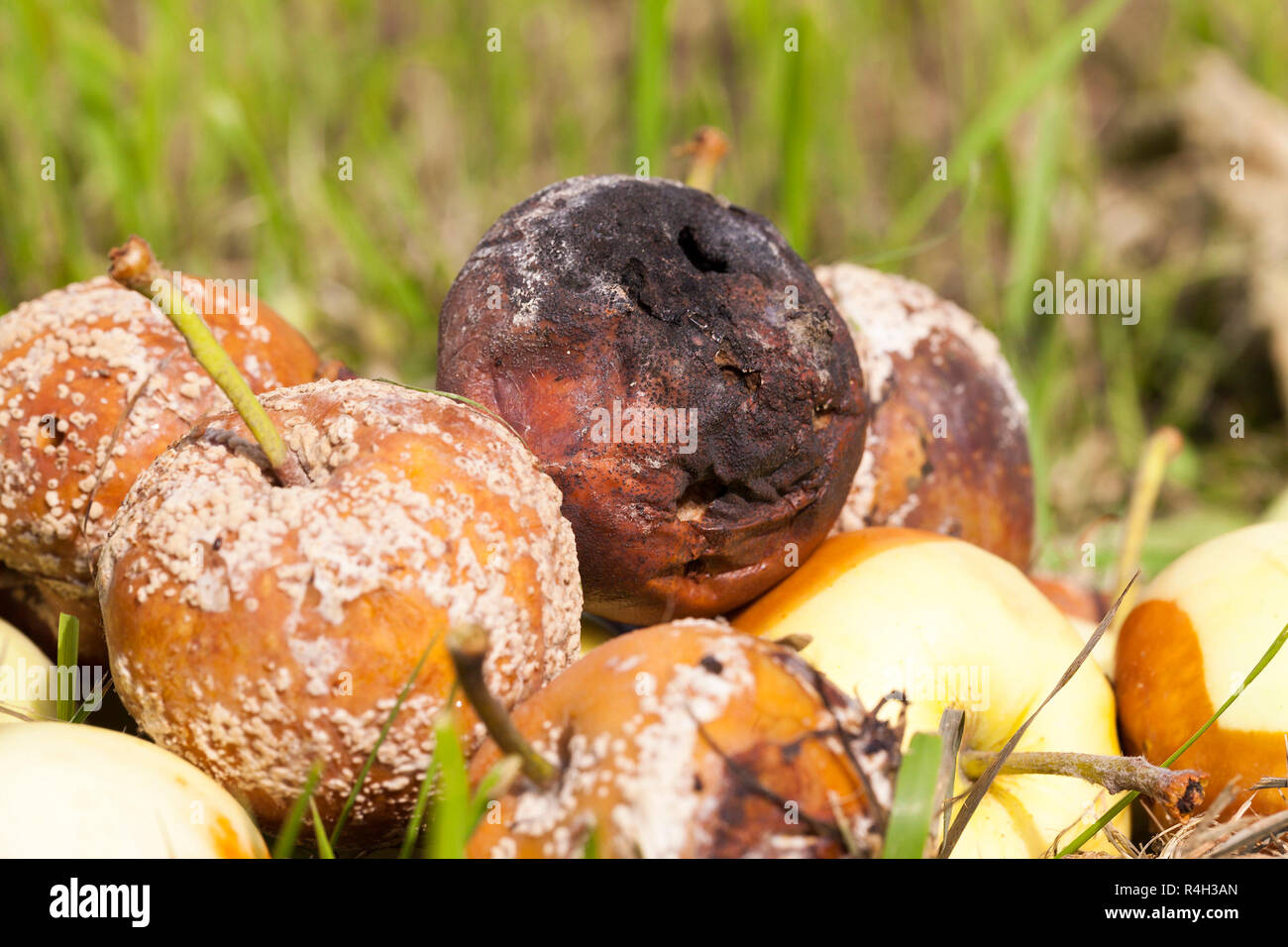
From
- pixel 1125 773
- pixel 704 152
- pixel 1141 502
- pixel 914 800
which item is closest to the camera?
pixel 914 800

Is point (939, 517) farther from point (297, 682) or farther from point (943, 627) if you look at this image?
point (297, 682)

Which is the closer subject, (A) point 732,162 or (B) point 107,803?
(B) point 107,803

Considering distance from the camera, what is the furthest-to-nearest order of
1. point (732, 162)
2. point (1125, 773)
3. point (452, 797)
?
point (732, 162) < point (1125, 773) < point (452, 797)

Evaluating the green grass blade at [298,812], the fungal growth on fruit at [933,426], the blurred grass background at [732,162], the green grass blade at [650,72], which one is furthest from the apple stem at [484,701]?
the green grass blade at [650,72]

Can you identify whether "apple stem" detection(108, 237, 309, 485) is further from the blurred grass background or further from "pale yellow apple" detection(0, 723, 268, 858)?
the blurred grass background

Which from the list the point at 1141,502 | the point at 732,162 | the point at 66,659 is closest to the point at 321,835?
the point at 66,659

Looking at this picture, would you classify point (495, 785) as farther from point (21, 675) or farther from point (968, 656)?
point (21, 675)

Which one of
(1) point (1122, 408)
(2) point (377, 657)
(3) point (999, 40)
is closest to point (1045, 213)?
(1) point (1122, 408)

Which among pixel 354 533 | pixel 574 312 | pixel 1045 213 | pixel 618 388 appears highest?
pixel 1045 213
